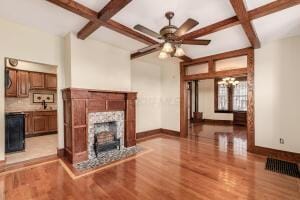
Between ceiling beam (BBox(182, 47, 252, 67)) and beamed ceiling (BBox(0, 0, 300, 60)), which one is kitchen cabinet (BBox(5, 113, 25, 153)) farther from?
ceiling beam (BBox(182, 47, 252, 67))

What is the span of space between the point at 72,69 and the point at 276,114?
16.1ft

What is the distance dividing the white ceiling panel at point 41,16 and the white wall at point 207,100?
7.91m

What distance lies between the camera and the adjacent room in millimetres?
2531

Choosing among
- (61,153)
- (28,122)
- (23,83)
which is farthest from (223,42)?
(28,122)

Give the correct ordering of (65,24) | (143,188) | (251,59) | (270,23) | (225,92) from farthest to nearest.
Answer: (225,92), (251,59), (65,24), (270,23), (143,188)

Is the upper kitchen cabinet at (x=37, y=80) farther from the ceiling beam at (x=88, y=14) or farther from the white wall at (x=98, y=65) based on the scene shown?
the ceiling beam at (x=88, y=14)

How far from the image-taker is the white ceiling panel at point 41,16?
8.93 ft

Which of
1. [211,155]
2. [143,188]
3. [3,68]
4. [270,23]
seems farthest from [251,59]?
[3,68]

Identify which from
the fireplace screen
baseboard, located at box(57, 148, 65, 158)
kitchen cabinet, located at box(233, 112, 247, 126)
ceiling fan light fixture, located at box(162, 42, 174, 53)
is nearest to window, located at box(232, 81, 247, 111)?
kitchen cabinet, located at box(233, 112, 247, 126)

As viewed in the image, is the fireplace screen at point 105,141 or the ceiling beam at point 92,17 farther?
the fireplace screen at point 105,141

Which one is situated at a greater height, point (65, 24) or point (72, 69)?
point (65, 24)

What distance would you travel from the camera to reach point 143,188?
2.47 metres

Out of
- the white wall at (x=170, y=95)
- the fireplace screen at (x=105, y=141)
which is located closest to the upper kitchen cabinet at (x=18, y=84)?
the fireplace screen at (x=105, y=141)

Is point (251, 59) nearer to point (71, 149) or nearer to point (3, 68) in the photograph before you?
point (71, 149)
